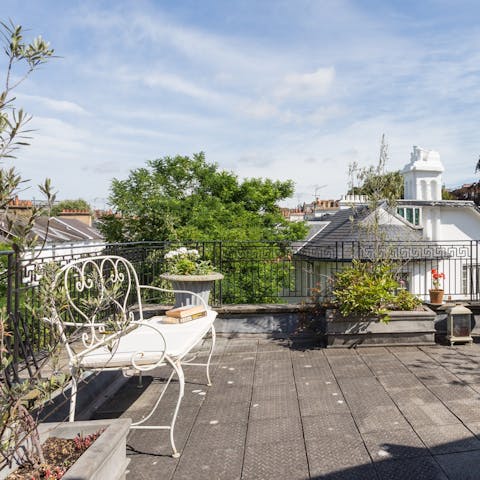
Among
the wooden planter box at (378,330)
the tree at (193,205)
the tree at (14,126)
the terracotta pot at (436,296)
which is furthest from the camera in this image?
the tree at (193,205)

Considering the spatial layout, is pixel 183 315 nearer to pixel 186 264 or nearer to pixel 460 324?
pixel 186 264

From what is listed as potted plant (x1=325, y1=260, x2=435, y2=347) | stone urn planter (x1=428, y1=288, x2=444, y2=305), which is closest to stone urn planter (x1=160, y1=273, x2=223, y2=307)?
potted plant (x1=325, y1=260, x2=435, y2=347)

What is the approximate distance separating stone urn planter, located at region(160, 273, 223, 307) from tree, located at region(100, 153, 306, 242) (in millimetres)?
7029

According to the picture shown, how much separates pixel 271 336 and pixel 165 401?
2475 millimetres

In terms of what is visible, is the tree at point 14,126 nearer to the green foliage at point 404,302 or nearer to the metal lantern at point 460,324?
the green foliage at point 404,302

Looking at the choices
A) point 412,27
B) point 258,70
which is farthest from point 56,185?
point 258,70

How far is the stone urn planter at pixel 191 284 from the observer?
17.5ft

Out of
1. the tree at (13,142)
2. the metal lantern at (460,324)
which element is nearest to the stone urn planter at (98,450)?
the tree at (13,142)

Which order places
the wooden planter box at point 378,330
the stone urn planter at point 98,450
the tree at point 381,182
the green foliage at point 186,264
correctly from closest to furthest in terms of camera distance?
the stone urn planter at point 98,450 < the wooden planter box at point 378,330 < the green foliage at point 186,264 < the tree at point 381,182

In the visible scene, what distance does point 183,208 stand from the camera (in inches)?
593

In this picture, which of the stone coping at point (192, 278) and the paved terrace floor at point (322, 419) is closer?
the paved terrace floor at point (322, 419)

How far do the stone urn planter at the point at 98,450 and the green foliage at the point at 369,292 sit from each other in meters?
3.41

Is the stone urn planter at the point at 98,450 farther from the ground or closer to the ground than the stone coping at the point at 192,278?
closer to the ground

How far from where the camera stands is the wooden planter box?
17.3 ft
